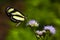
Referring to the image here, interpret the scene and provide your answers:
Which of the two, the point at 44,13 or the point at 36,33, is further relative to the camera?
the point at 44,13

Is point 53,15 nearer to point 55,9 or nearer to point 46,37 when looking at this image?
point 55,9

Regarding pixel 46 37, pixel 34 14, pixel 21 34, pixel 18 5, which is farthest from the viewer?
pixel 18 5

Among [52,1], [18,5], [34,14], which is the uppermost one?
[18,5]

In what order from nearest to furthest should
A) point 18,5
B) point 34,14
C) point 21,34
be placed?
point 21,34
point 34,14
point 18,5

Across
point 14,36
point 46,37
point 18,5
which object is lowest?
point 46,37

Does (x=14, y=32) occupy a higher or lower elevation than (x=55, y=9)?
lower

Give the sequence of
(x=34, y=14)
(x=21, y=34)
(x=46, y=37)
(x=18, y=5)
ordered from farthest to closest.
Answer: (x=18, y=5), (x=34, y=14), (x=21, y=34), (x=46, y=37)

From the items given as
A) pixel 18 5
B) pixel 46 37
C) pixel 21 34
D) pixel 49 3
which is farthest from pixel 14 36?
pixel 18 5

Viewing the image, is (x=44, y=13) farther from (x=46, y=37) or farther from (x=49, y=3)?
(x=46, y=37)

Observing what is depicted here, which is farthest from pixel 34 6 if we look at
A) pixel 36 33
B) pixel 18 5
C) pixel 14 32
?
pixel 36 33
